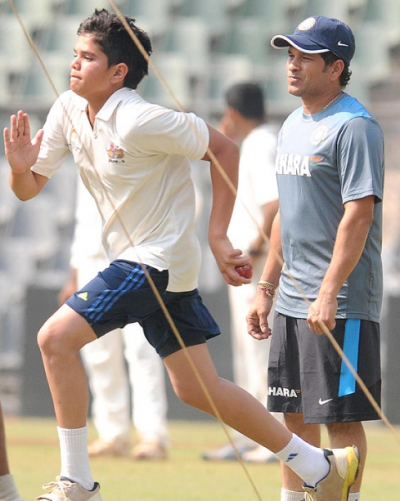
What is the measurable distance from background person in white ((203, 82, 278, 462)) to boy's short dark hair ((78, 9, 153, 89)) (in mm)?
2756

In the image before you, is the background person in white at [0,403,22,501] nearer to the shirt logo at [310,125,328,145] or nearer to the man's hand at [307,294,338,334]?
the man's hand at [307,294,338,334]

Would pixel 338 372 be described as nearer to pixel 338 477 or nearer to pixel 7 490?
pixel 338 477

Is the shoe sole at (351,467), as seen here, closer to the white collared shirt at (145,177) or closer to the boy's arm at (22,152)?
the white collared shirt at (145,177)

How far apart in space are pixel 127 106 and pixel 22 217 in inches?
330

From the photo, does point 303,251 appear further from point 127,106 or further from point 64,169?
point 64,169

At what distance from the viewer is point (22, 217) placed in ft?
41.4

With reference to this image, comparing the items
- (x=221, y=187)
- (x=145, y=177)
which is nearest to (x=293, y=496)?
(x=221, y=187)

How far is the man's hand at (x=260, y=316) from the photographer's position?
4.51 meters

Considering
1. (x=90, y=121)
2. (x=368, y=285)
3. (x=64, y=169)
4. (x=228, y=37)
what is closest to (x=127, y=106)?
(x=90, y=121)

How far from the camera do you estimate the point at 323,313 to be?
4.00m

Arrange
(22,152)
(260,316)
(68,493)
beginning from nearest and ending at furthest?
(68,493)
(22,152)
(260,316)

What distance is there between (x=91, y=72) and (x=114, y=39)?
166mm

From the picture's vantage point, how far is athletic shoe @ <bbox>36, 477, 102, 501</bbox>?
4082 millimetres

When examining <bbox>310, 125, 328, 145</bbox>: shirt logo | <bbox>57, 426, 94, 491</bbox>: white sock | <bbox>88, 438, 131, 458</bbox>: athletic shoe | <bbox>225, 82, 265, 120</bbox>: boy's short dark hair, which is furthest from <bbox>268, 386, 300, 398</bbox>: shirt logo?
<bbox>225, 82, 265, 120</bbox>: boy's short dark hair
